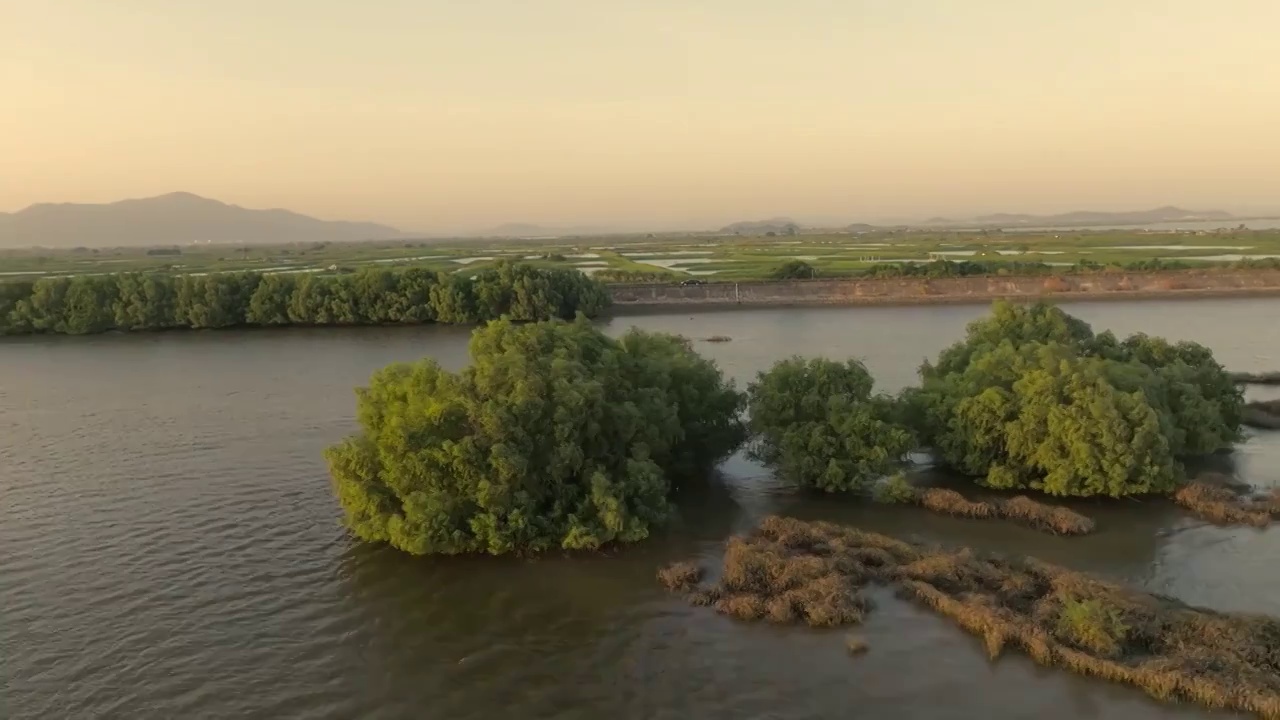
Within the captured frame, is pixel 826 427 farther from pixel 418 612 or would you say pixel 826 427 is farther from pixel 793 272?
pixel 793 272

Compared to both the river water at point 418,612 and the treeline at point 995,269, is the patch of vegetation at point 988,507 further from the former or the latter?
the treeline at point 995,269

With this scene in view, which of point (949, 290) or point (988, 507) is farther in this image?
point (949, 290)

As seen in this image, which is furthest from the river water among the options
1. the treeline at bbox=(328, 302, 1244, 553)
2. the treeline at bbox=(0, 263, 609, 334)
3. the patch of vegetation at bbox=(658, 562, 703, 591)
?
the treeline at bbox=(0, 263, 609, 334)

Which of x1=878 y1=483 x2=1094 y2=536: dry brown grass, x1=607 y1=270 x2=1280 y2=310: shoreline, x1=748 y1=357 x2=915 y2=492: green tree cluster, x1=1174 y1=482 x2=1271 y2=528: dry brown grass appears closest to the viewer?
x1=878 y1=483 x2=1094 y2=536: dry brown grass

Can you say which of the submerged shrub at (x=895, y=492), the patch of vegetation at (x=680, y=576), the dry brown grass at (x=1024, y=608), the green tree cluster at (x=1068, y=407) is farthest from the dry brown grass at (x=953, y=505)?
the patch of vegetation at (x=680, y=576)

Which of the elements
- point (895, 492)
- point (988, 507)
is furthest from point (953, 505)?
point (895, 492)

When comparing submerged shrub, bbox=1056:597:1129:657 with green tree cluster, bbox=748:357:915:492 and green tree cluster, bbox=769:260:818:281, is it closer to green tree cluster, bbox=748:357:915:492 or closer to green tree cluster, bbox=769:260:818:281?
green tree cluster, bbox=748:357:915:492

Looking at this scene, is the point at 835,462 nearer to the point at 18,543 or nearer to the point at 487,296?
the point at 18,543
